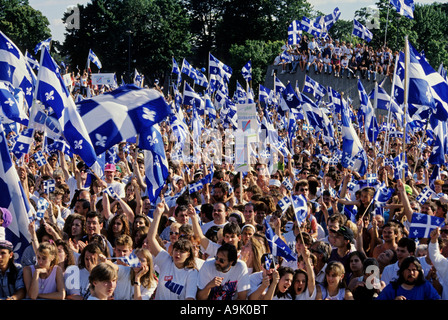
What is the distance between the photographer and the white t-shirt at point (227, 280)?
640 cm

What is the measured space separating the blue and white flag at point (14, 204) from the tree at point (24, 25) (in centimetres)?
7118

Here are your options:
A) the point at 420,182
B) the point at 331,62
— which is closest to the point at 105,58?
the point at 331,62

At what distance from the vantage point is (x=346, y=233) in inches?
308

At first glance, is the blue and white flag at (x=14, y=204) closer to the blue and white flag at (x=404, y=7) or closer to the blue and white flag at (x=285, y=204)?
the blue and white flag at (x=285, y=204)

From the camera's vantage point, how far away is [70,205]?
10422mm

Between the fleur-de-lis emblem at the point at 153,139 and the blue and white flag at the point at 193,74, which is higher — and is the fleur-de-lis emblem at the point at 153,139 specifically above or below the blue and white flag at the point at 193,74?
below

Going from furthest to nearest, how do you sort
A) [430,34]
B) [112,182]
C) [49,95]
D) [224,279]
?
[430,34] < [112,182] < [49,95] < [224,279]

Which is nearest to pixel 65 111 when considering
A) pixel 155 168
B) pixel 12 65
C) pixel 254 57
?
pixel 155 168

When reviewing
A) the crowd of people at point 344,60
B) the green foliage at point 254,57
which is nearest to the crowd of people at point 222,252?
the crowd of people at point 344,60

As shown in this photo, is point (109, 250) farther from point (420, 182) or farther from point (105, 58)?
point (105, 58)

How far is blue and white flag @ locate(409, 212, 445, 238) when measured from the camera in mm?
7625

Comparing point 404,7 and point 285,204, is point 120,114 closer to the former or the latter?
point 285,204

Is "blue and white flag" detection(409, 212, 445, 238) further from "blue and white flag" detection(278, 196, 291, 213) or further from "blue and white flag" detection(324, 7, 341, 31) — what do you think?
"blue and white flag" detection(324, 7, 341, 31)

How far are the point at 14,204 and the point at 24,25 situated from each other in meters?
73.6
